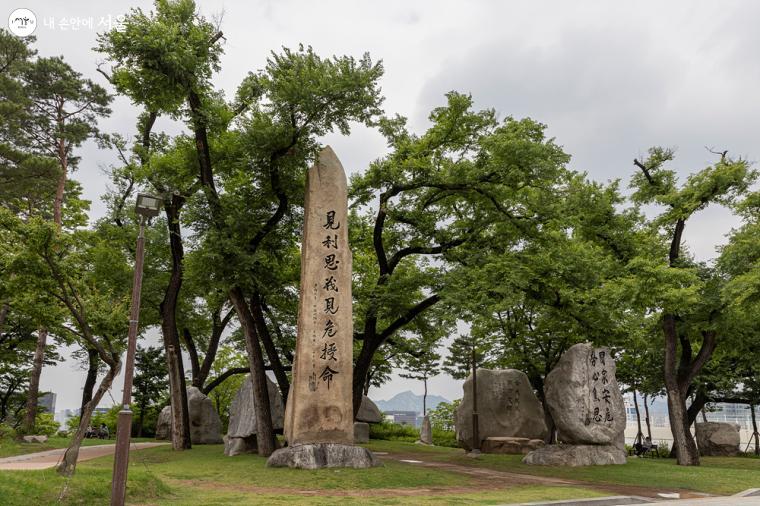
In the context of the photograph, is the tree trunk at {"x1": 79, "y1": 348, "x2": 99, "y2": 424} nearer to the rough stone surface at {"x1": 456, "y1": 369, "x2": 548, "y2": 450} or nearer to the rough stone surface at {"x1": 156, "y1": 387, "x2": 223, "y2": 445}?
the rough stone surface at {"x1": 156, "y1": 387, "x2": 223, "y2": 445}

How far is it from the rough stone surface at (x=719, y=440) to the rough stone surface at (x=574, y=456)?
15.3 metres

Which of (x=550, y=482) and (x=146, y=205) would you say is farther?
(x=550, y=482)

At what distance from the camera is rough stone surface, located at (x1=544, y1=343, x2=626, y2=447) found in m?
19.3

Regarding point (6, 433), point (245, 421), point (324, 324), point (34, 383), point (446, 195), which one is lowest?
point (6, 433)

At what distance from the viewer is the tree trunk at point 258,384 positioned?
61.8 ft

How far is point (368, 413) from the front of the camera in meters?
28.4

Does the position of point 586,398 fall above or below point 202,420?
above

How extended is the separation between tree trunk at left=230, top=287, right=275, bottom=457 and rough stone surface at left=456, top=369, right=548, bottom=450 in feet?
28.6

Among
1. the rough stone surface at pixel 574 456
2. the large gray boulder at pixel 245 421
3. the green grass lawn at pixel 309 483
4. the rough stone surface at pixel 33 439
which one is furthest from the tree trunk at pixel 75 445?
the rough stone surface at pixel 33 439

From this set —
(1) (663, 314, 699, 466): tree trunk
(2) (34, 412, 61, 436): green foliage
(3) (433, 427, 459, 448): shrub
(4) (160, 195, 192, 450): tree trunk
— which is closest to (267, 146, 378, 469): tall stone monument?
(4) (160, 195, 192, 450): tree trunk

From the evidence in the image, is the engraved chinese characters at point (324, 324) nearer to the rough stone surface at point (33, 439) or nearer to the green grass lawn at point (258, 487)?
the green grass lawn at point (258, 487)

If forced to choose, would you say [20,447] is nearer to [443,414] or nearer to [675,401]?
[675,401]

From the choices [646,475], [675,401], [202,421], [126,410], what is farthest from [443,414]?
[126,410]

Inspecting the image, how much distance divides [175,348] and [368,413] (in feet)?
36.2
